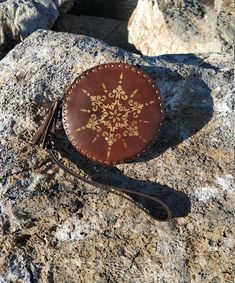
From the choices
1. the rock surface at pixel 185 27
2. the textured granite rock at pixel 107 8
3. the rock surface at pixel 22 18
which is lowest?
the textured granite rock at pixel 107 8

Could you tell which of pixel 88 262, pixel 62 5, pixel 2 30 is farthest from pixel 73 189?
pixel 62 5

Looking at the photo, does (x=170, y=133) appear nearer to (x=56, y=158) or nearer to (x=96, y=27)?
(x=56, y=158)

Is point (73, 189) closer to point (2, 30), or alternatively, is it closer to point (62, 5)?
point (2, 30)

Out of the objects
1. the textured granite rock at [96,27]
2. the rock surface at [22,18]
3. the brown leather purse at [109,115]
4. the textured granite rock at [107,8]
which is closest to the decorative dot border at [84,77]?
the brown leather purse at [109,115]

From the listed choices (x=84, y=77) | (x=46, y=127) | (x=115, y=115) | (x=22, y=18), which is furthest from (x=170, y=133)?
(x=22, y=18)

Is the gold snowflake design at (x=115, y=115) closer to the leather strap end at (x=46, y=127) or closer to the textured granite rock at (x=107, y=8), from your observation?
the leather strap end at (x=46, y=127)
